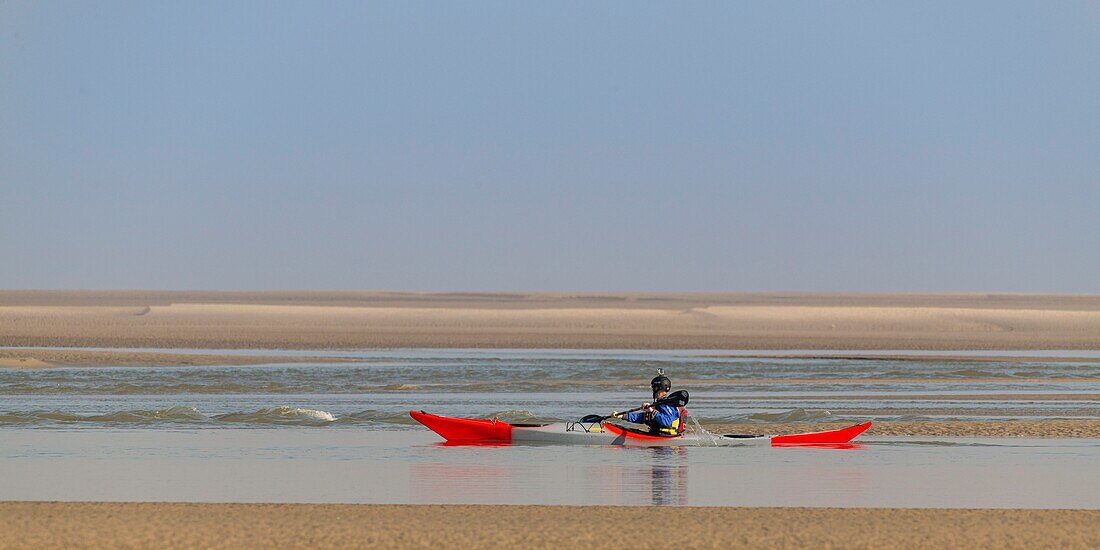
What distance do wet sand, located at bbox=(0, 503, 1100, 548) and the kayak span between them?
7969 mm

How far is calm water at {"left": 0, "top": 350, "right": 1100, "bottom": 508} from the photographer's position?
61.8 ft

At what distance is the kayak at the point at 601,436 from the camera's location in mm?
25203

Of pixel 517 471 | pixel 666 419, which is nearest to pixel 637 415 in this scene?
pixel 666 419

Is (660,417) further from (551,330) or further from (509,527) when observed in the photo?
(551,330)

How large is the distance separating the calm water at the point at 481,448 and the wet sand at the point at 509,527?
966 millimetres

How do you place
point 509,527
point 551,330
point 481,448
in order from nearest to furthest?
1. point 509,527
2. point 481,448
3. point 551,330

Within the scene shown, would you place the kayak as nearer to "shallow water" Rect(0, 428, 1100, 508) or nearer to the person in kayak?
the person in kayak

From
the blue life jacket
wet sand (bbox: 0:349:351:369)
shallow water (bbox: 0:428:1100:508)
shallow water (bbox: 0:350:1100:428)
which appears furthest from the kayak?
wet sand (bbox: 0:349:351:369)

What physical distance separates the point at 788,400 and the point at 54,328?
170 feet

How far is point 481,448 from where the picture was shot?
24625 millimetres

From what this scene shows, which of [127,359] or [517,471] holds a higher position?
[127,359]

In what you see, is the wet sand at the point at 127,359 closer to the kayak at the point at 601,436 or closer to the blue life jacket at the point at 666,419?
the kayak at the point at 601,436

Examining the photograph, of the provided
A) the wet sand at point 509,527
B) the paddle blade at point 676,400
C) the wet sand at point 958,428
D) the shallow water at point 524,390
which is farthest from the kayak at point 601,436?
the wet sand at point 509,527

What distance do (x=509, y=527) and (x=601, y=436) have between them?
968 cm
